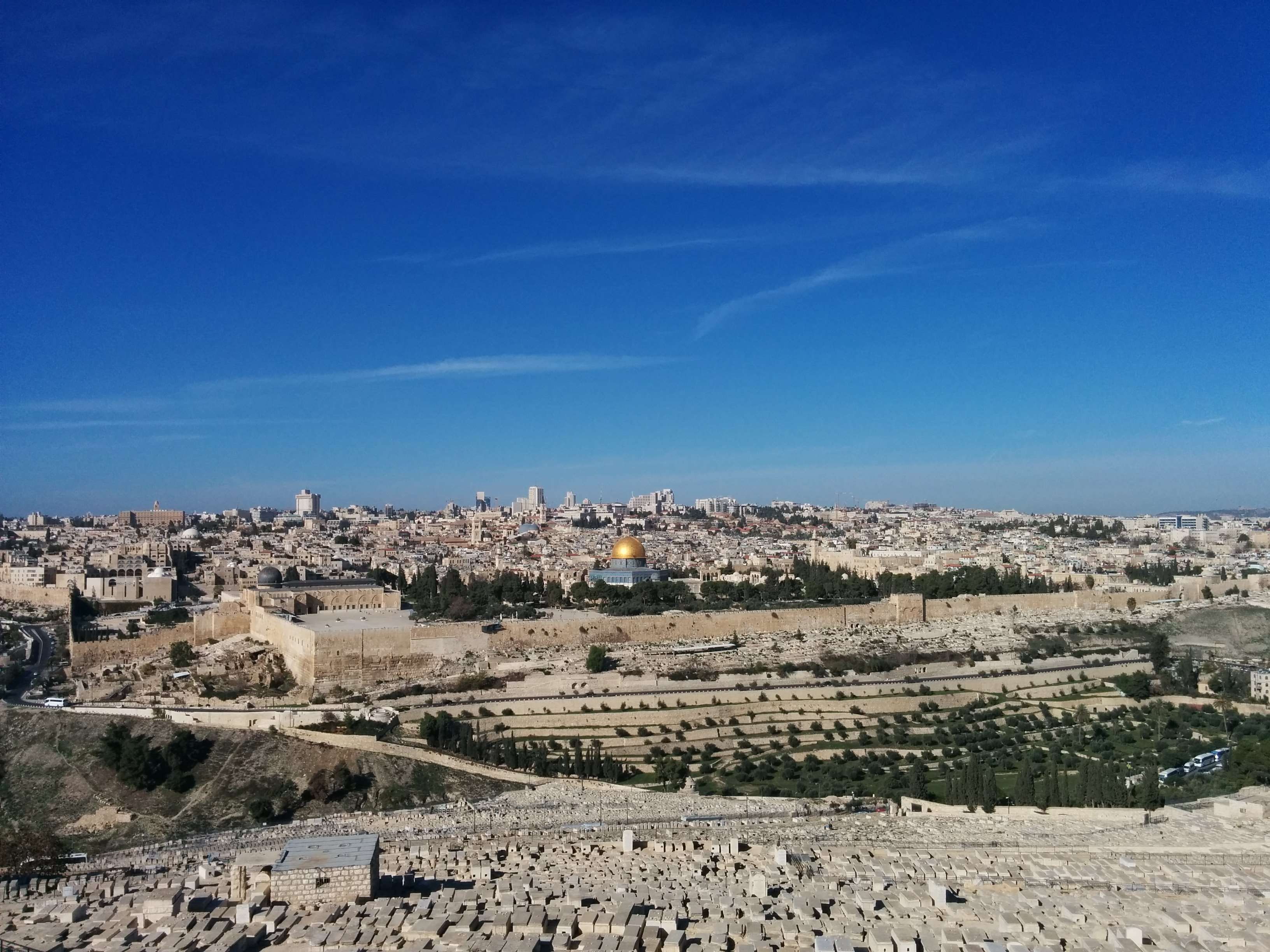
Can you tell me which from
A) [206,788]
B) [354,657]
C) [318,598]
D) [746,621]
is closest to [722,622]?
[746,621]

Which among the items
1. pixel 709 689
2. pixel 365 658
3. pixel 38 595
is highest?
pixel 38 595

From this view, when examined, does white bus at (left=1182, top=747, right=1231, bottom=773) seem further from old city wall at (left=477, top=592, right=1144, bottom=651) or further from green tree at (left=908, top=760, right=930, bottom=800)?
old city wall at (left=477, top=592, right=1144, bottom=651)

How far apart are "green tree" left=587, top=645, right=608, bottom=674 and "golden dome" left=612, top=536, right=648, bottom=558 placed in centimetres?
1726

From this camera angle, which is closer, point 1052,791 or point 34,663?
point 1052,791

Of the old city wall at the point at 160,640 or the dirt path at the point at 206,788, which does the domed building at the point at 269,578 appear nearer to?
the old city wall at the point at 160,640

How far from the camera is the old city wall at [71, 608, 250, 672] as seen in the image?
28.4m

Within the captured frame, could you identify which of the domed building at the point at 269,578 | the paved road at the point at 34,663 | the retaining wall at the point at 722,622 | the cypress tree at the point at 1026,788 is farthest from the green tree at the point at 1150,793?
the domed building at the point at 269,578

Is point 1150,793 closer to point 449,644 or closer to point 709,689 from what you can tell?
point 709,689

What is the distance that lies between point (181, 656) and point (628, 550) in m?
20.0

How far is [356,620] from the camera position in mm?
30125

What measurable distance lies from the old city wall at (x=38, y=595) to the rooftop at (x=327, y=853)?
1311 inches

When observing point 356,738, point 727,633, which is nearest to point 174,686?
point 356,738

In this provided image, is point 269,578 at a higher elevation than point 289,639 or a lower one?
higher

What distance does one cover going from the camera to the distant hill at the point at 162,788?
18.0 meters
